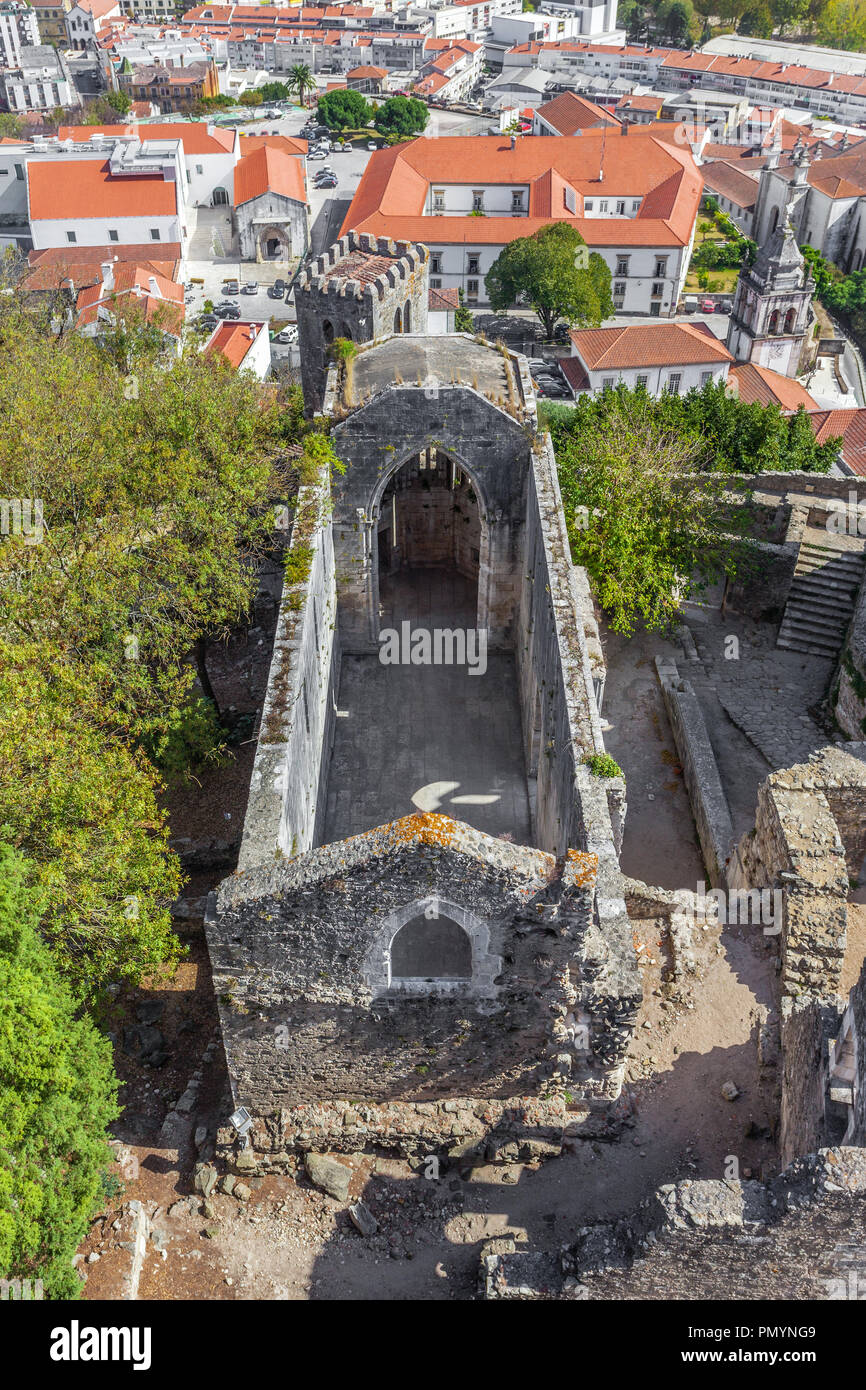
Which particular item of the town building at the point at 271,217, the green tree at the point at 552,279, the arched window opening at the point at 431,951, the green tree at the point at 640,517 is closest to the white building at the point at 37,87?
the town building at the point at 271,217

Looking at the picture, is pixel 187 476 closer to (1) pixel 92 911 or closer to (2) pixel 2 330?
(1) pixel 92 911

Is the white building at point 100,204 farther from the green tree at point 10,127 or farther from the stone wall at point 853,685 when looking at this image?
the stone wall at point 853,685

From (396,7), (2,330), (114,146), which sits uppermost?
(396,7)

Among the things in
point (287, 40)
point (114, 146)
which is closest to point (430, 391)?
point (114, 146)

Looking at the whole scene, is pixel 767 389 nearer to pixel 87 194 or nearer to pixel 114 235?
pixel 114 235

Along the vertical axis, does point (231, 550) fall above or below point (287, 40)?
below

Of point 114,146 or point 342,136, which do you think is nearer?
point 114,146

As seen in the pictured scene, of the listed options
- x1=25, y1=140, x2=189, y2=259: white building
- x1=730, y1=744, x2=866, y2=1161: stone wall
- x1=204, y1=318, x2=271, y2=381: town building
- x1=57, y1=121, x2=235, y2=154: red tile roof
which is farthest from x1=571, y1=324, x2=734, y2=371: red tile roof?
x1=57, y1=121, x2=235, y2=154: red tile roof
